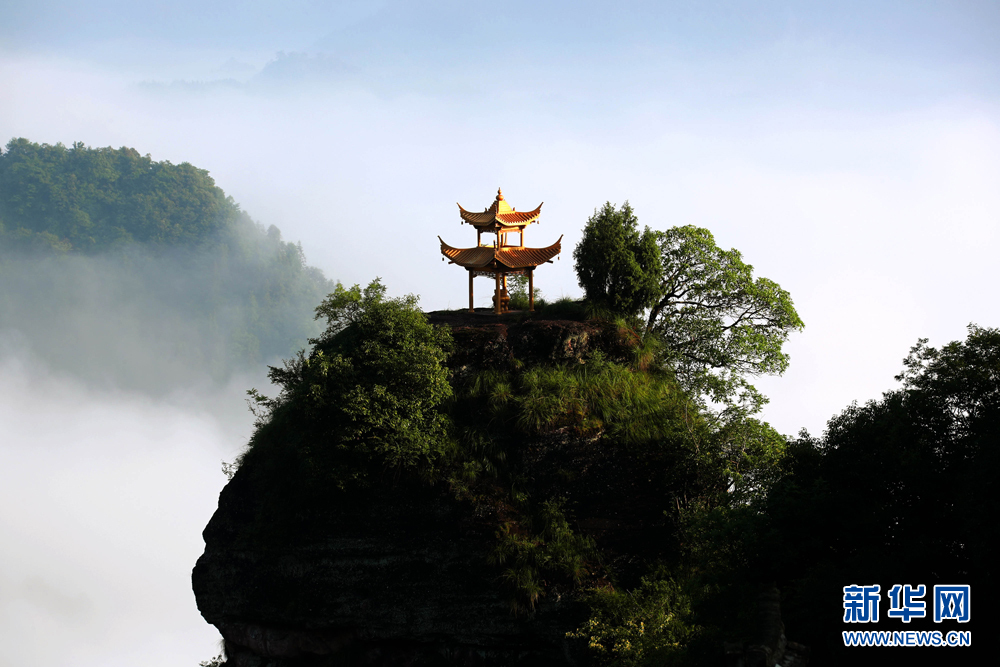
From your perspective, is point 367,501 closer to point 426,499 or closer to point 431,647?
point 426,499

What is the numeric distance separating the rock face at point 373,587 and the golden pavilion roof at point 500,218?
3.81 meters

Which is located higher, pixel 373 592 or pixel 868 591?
pixel 868 591

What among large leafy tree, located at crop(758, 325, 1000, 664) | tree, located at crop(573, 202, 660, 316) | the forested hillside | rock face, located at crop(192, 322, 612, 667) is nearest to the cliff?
rock face, located at crop(192, 322, 612, 667)


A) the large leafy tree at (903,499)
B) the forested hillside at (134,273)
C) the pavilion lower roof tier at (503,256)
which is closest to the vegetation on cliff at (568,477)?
the large leafy tree at (903,499)

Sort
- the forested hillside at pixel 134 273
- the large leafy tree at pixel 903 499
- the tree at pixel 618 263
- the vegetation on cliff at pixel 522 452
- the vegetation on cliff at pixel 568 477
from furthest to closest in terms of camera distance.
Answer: the forested hillside at pixel 134 273 < the tree at pixel 618 263 < the vegetation on cliff at pixel 522 452 < the vegetation on cliff at pixel 568 477 < the large leafy tree at pixel 903 499

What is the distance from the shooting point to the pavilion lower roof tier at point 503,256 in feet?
67.8

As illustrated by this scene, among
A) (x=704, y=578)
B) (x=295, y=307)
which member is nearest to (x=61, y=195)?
(x=295, y=307)

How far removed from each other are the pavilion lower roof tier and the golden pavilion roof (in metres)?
0.54

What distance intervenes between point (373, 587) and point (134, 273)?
74.0 meters

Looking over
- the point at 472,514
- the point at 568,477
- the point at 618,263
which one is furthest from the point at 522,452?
the point at 618,263

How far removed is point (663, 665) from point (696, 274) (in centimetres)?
1161

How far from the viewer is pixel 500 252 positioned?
20781 millimetres

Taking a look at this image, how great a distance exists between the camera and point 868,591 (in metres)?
10.7

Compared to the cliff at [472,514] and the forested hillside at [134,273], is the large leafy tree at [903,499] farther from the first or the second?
the forested hillside at [134,273]
